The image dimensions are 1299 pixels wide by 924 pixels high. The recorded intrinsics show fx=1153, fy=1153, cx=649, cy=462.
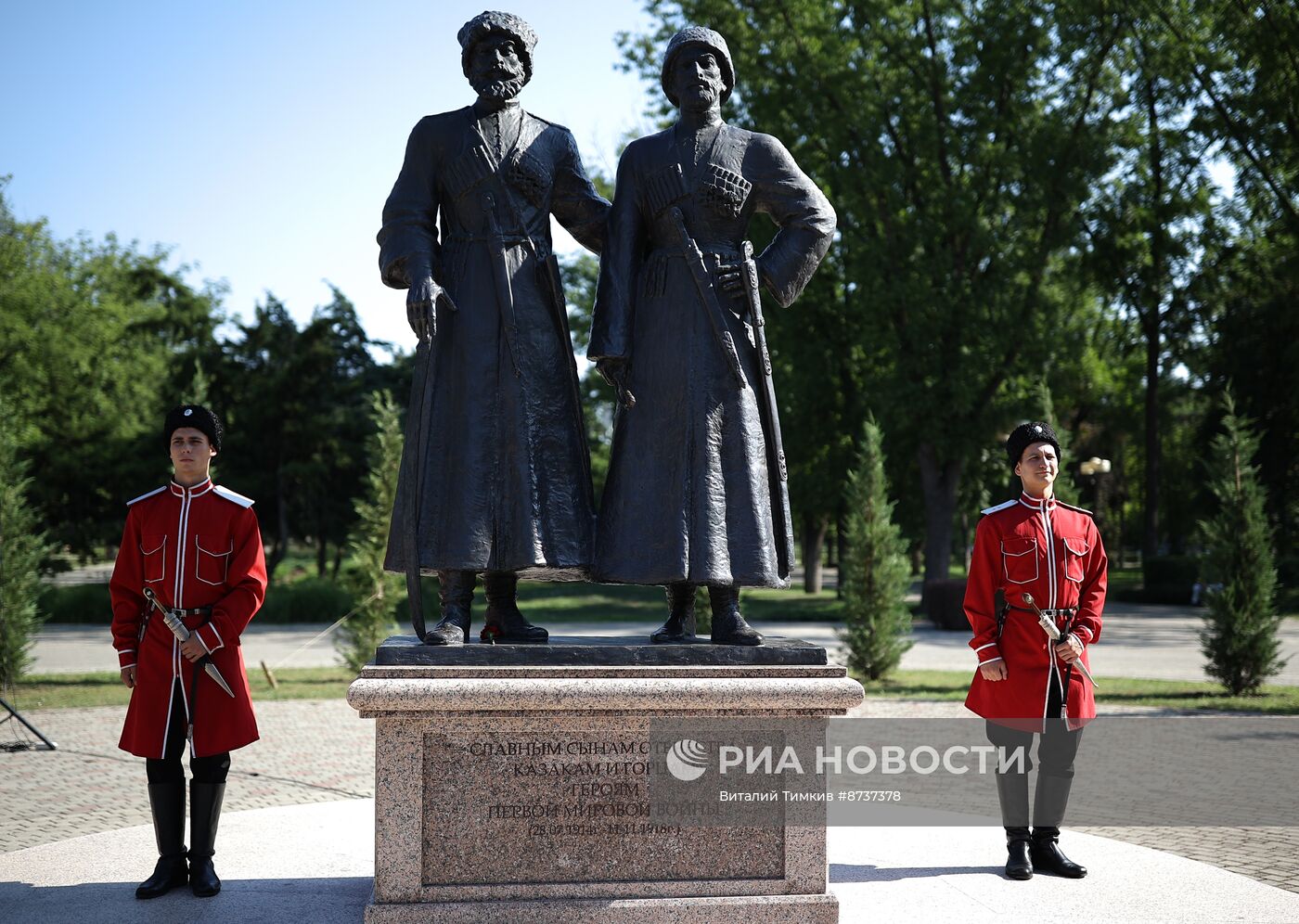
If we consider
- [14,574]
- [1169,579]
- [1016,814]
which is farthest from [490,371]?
[1169,579]

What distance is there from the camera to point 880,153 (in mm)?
25484

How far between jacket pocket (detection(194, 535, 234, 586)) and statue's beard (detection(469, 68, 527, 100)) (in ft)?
7.55

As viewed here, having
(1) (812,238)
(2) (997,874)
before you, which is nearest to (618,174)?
(1) (812,238)

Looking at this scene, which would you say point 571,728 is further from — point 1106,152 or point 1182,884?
point 1106,152

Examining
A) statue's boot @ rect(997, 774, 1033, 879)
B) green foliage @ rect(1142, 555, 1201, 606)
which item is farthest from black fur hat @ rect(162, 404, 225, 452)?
green foliage @ rect(1142, 555, 1201, 606)

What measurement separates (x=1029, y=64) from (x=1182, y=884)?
23.8 metres

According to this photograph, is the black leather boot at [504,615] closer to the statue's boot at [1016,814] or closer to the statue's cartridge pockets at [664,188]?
the statue's cartridge pockets at [664,188]

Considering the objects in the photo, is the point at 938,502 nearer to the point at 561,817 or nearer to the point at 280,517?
the point at 280,517

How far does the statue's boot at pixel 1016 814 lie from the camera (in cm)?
548

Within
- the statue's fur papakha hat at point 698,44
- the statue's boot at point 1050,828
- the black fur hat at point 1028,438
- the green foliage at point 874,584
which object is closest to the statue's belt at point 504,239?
the statue's fur papakha hat at point 698,44

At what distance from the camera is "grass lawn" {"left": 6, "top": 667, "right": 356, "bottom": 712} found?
43.9ft

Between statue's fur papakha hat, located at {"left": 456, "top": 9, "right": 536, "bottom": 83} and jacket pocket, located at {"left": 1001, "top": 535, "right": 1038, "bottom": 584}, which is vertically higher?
statue's fur papakha hat, located at {"left": 456, "top": 9, "right": 536, "bottom": 83}

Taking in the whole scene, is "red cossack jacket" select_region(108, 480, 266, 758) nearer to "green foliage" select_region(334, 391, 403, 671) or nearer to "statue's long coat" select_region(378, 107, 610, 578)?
"statue's long coat" select_region(378, 107, 610, 578)

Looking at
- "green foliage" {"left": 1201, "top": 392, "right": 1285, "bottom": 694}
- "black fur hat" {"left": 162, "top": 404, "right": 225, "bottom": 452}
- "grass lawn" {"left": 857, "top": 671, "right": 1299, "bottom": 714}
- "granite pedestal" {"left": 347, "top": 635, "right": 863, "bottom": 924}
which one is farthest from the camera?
"green foliage" {"left": 1201, "top": 392, "right": 1285, "bottom": 694}
